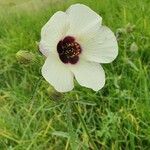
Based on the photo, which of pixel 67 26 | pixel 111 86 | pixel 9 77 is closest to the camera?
pixel 67 26

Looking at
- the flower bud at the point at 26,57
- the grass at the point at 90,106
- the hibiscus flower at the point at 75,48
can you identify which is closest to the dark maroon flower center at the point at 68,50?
the hibiscus flower at the point at 75,48

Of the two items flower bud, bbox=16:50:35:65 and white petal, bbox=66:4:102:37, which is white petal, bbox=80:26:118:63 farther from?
flower bud, bbox=16:50:35:65

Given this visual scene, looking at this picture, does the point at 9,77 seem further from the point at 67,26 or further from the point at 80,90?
the point at 67,26

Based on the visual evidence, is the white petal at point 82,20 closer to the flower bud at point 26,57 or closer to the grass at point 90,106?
the flower bud at point 26,57

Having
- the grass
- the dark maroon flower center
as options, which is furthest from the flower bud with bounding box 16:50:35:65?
the grass

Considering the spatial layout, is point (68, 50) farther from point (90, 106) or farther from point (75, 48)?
point (90, 106)

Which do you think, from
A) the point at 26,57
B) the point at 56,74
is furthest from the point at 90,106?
the point at 56,74

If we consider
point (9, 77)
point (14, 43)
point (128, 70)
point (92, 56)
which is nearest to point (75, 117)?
point (128, 70)
